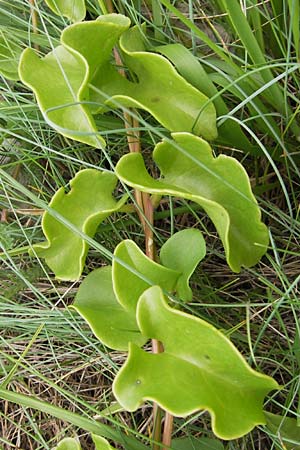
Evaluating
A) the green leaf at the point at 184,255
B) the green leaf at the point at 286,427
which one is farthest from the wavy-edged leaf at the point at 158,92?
the green leaf at the point at 286,427

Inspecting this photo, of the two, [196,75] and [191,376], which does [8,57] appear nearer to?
[196,75]

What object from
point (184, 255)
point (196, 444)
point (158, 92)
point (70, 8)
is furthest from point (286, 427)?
point (70, 8)

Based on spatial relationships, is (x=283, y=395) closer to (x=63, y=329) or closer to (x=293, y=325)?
(x=293, y=325)

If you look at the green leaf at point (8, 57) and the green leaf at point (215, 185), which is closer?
the green leaf at point (215, 185)

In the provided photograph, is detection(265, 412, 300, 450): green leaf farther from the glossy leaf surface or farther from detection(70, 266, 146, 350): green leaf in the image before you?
the glossy leaf surface

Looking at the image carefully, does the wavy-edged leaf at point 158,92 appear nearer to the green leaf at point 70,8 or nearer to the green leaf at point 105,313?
the green leaf at point 70,8
